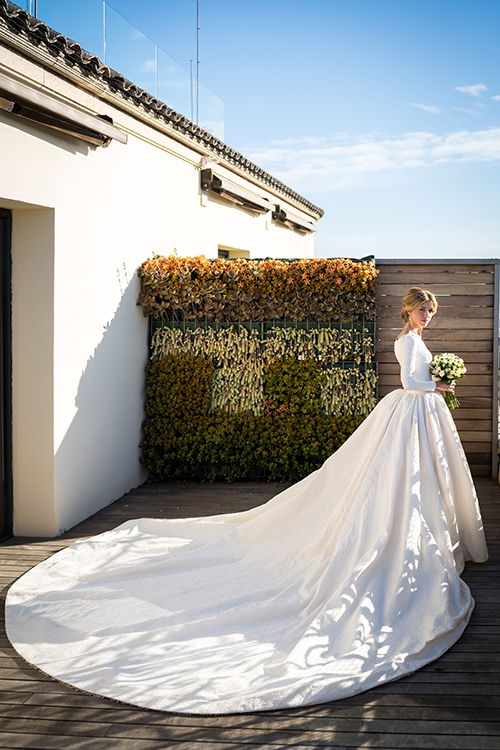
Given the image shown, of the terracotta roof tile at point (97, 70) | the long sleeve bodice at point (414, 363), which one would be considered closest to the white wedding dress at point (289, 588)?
the long sleeve bodice at point (414, 363)

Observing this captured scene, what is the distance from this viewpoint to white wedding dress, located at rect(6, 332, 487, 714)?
375 cm

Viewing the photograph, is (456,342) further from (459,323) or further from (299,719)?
(299,719)

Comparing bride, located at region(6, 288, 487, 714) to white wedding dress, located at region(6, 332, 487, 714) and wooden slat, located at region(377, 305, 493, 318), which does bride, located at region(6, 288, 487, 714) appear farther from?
wooden slat, located at region(377, 305, 493, 318)

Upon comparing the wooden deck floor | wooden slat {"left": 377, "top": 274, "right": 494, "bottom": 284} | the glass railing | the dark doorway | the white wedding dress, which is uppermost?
the glass railing

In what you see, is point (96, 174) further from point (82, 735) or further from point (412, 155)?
point (412, 155)

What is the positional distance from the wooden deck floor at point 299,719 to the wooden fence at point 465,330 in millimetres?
4374

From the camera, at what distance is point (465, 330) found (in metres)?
8.41

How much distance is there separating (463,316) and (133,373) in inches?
133

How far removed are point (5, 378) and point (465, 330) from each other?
15.1 ft

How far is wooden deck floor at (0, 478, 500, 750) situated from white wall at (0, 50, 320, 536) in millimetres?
2344

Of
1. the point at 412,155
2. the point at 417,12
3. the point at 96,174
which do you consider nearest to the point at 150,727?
the point at 96,174

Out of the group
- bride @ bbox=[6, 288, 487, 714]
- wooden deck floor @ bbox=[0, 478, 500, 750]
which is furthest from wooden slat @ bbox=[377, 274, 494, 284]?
wooden deck floor @ bbox=[0, 478, 500, 750]

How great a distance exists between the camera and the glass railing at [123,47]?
7289mm

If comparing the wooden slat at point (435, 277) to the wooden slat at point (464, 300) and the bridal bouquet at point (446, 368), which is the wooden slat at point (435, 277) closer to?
the wooden slat at point (464, 300)
